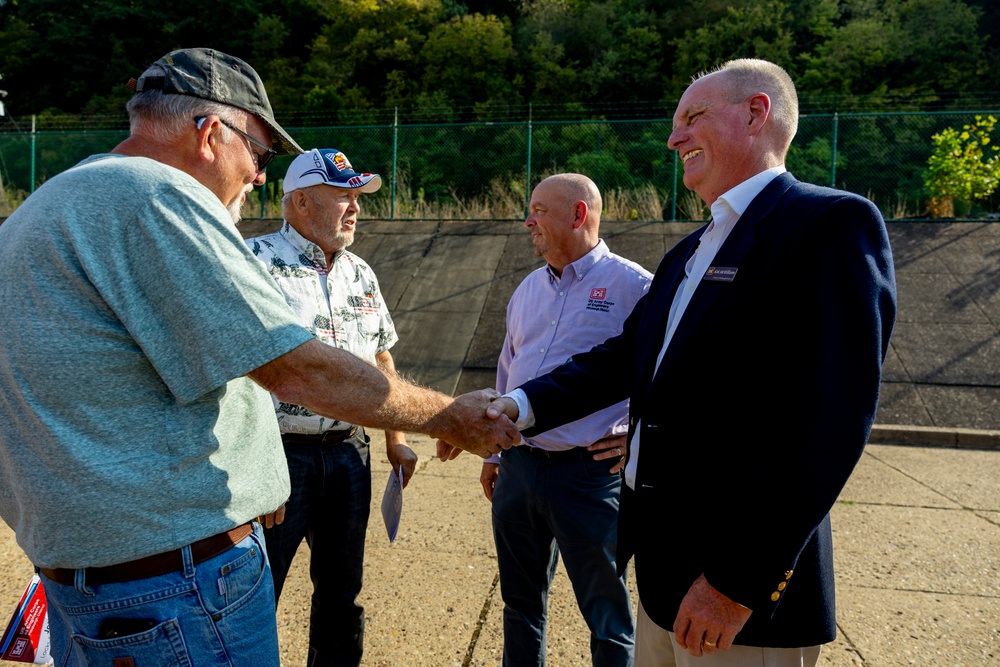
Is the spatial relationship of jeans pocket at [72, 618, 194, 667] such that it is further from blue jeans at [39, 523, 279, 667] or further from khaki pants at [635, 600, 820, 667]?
khaki pants at [635, 600, 820, 667]

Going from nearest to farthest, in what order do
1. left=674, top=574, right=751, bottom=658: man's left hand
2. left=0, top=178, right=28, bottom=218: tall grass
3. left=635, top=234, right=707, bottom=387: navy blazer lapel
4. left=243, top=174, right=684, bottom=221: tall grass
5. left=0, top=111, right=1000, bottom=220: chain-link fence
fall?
left=674, top=574, right=751, bottom=658: man's left hand, left=635, top=234, right=707, bottom=387: navy blazer lapel, left=243, top=174, right=684, bottom=221: tall grass, left=0, top=111, right=1000, bottom=220: chain-link fence, left=0, top=178, right=28, bottom=218: tall grass

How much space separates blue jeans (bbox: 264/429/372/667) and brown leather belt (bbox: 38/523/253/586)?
1360 mm

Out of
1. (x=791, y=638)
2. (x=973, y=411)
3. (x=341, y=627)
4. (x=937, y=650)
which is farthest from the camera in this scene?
(x=973, y=411)

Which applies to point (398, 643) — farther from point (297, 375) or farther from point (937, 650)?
point (937, 650)

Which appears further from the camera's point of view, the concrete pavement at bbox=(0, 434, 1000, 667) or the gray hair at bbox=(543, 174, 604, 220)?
the concrete pavement at bbox=(0, 434, 1000, 667)

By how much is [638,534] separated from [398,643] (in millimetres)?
1956

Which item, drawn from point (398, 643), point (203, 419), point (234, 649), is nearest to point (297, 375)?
point (203, 419)

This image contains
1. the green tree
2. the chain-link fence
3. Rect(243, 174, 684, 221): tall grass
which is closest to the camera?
A: the green tree

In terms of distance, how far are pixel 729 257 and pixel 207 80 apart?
1424 mm

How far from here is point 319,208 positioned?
3254 millimetres

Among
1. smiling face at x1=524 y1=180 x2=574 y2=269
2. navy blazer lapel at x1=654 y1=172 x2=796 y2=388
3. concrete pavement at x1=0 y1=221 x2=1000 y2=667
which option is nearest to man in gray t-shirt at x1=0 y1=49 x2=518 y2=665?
navy blazer lapel at x1=654 y1=172 x2=796 y2=388

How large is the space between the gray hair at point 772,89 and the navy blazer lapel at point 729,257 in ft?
0.65

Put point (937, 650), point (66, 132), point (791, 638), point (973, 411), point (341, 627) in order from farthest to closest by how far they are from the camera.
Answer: point (66, 132) < point (973, 411) < point (937, 650) < point (341, 627) < point (791, 638)

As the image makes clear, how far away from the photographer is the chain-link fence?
13.9 metres
